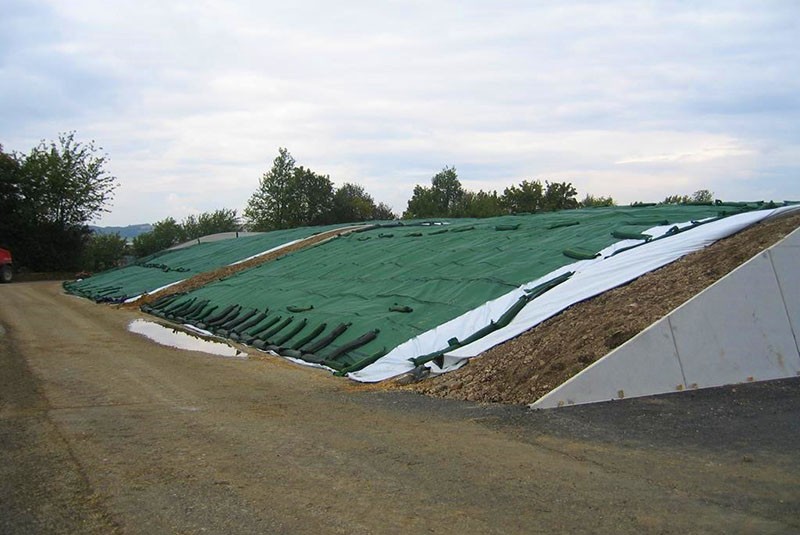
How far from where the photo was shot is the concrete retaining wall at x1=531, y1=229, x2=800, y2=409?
25.5 feet

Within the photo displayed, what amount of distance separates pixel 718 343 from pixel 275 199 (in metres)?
58.9

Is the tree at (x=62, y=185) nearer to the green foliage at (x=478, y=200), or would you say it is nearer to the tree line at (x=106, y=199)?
the tree line at (x=106, y=199)

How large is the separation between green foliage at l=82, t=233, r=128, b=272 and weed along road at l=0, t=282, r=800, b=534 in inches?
1650

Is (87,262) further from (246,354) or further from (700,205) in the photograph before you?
(700,205)

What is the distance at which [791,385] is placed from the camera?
8172 mm

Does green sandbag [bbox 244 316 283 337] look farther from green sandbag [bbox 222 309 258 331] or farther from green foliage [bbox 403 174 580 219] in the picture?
green foliage [bbox 403 174 580 219]

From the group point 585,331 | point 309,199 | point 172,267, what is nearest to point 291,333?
point 585,331

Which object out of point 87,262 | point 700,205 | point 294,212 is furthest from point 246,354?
point 294,212

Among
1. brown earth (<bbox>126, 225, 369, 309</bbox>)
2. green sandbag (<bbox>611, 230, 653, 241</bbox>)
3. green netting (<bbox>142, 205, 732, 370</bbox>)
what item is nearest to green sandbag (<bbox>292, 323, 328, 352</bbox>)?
green netting (<bbox>142, 205, 732, 370</bbox>)

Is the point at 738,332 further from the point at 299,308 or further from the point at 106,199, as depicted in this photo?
the point at 106,199

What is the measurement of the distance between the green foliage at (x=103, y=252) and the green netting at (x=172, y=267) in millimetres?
13201

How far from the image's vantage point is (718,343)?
8.39m

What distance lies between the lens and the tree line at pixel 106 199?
43.7m

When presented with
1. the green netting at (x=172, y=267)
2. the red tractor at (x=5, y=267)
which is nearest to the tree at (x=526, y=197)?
the green netting at (x=172, y=267)
